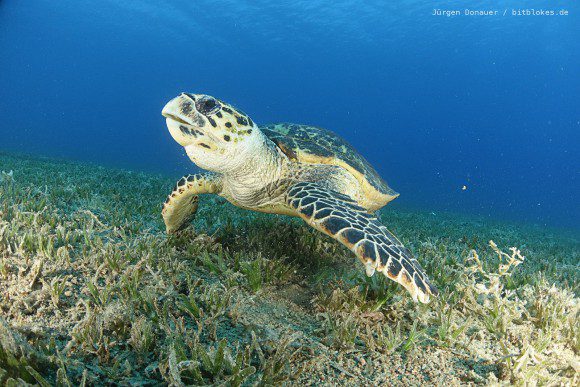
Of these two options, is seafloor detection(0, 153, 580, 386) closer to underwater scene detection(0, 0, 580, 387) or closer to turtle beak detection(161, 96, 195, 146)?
underwater scene detection(0, 0, 580, 387)

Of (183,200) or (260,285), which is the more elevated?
(183,200)

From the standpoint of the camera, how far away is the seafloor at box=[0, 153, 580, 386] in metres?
1.45

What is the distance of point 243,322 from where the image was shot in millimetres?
1869

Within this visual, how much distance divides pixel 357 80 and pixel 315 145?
86.9 m

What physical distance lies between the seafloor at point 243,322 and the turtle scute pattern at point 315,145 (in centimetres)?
124

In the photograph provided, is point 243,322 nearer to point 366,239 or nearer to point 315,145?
point 366,239

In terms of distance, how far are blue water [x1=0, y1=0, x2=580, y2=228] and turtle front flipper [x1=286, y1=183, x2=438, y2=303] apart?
16.1m

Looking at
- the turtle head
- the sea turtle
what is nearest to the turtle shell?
the sea turtle

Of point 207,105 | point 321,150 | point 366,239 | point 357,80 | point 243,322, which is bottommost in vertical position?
point 243,322

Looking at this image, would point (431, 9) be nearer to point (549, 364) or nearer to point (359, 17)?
point (359, 17)

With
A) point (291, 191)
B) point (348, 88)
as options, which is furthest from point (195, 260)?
point (348, 88)

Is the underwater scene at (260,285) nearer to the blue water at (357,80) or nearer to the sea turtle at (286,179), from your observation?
the sea turtle at (286,179)

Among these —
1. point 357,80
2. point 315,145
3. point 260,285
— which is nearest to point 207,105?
point 315,145

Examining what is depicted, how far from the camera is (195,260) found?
8.74 feet
